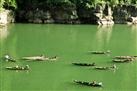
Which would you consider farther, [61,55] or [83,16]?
[83,16]

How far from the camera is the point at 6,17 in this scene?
5791 centimetres

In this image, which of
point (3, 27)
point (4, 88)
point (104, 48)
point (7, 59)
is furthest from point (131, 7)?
point (4, 88)

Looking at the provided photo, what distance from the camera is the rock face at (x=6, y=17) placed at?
56.0 meters

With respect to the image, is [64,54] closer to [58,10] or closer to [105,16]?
[58,10]

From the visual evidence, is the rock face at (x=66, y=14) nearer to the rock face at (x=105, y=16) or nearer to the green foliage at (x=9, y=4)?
the rock face at (x=105, y=16)

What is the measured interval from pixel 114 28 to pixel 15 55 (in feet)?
86.3

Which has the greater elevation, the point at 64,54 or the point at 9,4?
the point at 9,4

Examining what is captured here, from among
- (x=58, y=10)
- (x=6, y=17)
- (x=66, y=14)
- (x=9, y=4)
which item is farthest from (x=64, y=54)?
(x=58, y=10)

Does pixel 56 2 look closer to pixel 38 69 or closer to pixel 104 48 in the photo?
pixel 104 48

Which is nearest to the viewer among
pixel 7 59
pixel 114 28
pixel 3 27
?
pixel 7 59

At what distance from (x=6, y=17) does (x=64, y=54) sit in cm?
2461

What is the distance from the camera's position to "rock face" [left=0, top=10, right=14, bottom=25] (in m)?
56.0

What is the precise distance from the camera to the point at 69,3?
6247 centimetres

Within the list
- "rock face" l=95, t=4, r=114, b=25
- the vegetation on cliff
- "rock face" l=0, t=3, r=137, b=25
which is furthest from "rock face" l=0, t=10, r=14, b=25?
"rock face" l=95, t=4, r=114, b=25
